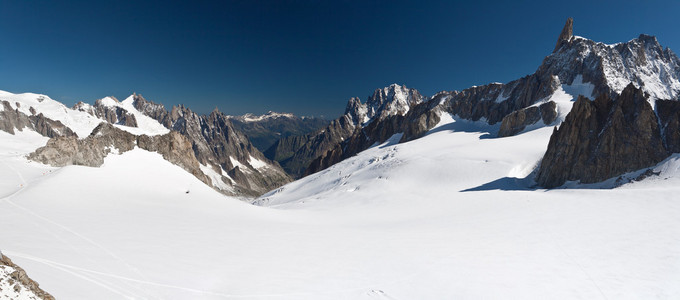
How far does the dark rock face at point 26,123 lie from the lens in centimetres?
13888

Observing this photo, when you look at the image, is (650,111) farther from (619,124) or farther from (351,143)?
(351,143)

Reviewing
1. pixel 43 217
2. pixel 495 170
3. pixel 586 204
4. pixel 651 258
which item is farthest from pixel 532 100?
pixel 43 217

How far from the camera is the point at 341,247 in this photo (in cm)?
1362

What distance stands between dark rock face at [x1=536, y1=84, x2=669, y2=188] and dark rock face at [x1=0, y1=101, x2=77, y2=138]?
20598 centimetres

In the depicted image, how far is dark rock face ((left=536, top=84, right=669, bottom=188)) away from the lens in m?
28.1

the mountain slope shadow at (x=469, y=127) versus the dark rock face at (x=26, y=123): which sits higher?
the dark rock face at (x=26, y=123)

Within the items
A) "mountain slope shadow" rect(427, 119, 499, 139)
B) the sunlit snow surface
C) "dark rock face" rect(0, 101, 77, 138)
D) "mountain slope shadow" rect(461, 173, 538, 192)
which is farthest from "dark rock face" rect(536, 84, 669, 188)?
"dark rock face" rect(0, 101, 77, 138)

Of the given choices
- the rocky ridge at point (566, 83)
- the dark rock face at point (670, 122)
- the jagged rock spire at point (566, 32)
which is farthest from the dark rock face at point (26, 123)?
the jagged rock spire at point (566, 32)

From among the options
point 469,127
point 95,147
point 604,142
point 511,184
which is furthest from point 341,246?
point 469,127

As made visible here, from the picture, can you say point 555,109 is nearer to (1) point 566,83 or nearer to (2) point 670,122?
(1) point 566,83

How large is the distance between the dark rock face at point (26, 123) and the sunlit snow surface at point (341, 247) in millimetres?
178542

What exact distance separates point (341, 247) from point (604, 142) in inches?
1332

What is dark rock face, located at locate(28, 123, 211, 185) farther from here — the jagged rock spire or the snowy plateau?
the jagged rock spire

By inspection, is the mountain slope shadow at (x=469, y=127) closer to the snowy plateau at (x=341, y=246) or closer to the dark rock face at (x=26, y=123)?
the snowy plateau at (x=341, y=246)
